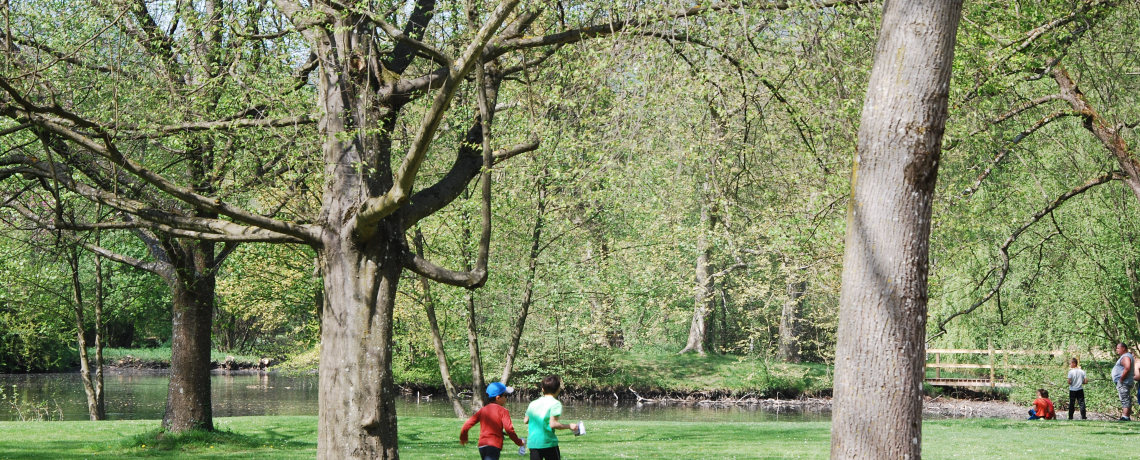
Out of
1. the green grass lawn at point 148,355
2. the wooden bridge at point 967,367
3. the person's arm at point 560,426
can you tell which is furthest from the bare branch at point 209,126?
the green grass lawn at point 148,355

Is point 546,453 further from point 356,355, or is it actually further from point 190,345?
point 190,345

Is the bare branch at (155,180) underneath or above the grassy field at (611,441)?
above

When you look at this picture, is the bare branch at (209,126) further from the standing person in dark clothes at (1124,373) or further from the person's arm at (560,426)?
the standing person in dark clothes at (1124,373)

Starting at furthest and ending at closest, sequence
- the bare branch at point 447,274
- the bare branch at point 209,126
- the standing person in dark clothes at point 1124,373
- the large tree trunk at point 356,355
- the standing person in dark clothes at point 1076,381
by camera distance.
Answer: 1. the standing person in dark clothes at point 1076,381
2. the standing person in dark clothes at point 1124,373
3. the bare branch at point 209,126
4. the bare branch at point 447,274
5. the large tree trunk at point 356,355

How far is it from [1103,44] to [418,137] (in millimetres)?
9939

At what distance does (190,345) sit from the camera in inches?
535

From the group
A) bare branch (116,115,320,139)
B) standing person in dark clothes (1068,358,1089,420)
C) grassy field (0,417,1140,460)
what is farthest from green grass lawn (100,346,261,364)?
bare branch (116,115,320,139)

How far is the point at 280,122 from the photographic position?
9.74m

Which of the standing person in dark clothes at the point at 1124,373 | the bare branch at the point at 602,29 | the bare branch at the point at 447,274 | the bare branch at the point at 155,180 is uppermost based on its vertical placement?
the bare branch at the point at 602,29

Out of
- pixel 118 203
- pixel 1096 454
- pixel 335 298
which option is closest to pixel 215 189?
pixel 118 203

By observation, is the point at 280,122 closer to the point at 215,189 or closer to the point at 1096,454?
the point at 215,189

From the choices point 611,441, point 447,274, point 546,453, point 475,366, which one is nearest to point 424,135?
point 447,274

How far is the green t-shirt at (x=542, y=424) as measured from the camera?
789cm

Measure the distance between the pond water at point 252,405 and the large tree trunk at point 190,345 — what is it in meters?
10.9
